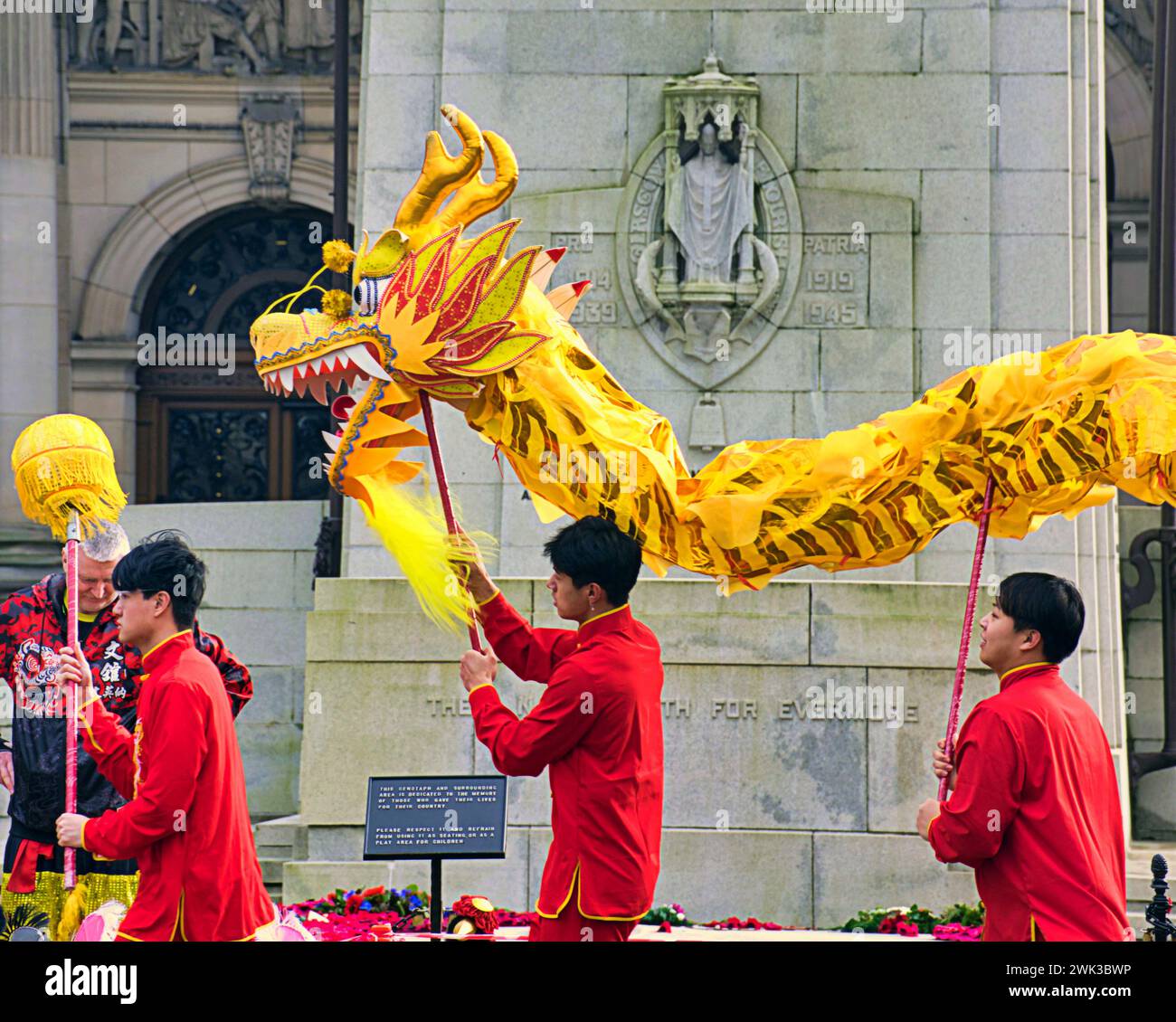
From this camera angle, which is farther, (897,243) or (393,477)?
(897,243)

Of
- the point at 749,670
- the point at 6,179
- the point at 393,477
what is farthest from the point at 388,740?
the point at 6,179

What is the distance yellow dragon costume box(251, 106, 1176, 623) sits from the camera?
757cm

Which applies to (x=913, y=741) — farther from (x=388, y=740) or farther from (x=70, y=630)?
(x=70, y=630)

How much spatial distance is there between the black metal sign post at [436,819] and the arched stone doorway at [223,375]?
10.6 m

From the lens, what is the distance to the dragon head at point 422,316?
7730mm

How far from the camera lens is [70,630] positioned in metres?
7.78

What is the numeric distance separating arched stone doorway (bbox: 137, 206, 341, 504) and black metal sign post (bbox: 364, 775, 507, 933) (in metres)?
10.6

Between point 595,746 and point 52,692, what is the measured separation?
2.62 metres

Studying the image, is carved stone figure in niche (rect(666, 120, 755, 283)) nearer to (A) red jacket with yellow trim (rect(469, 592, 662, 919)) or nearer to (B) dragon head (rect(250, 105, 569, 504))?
(B) dragon head (rect(250, 105, 569, 504))

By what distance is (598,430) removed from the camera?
7805 millimetres

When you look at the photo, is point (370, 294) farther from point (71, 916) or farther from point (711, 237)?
point (711, 237)

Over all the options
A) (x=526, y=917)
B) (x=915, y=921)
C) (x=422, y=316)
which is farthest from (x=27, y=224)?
(x=422, y=316)
